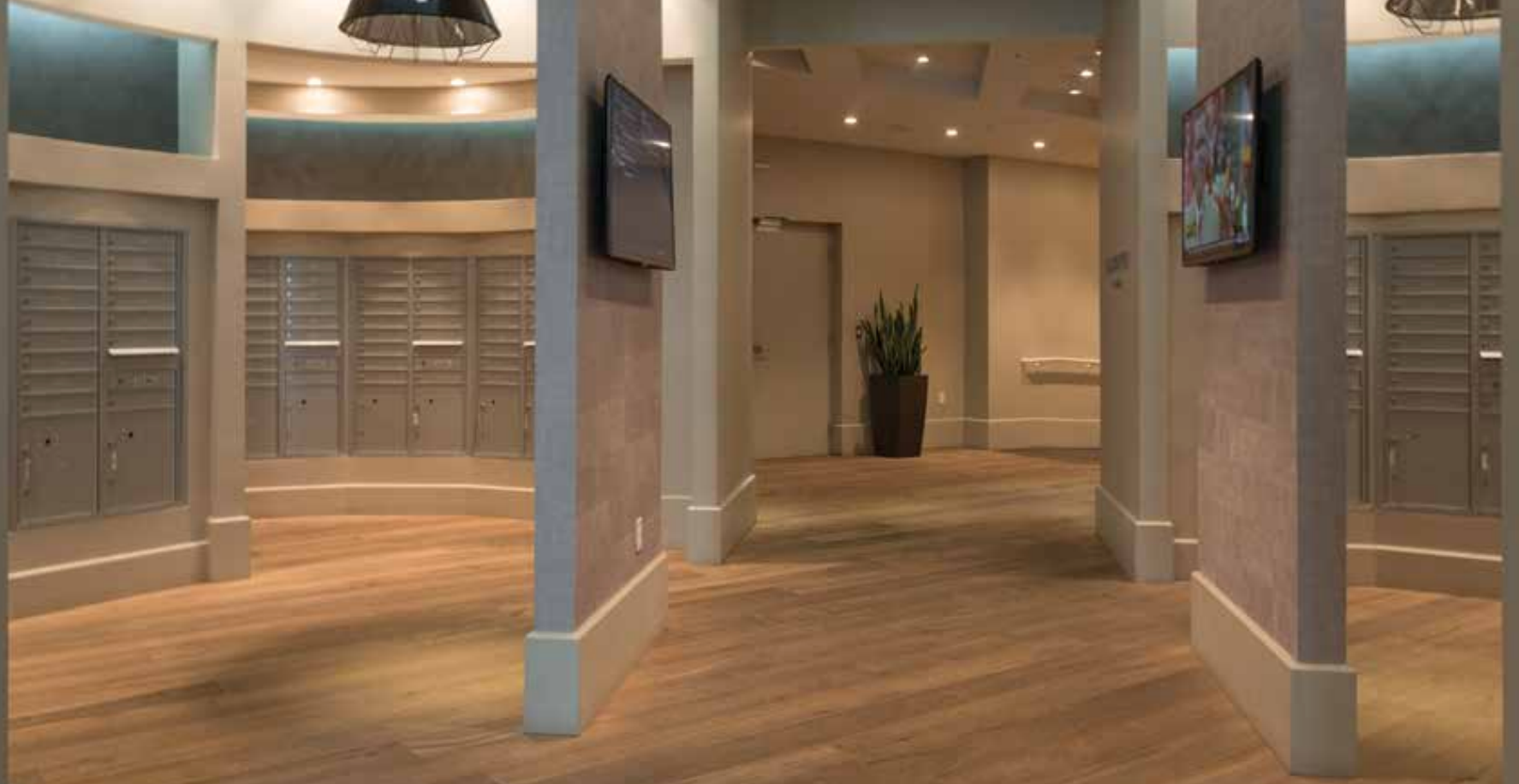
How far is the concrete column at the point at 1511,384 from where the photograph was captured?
1.94m

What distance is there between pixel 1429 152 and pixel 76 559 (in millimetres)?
6325

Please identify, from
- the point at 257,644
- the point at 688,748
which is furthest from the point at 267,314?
the point at 688,748

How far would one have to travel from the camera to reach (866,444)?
12.2 meters

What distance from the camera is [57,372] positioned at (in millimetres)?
5363

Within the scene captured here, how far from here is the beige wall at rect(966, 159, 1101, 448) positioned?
12.8 metres

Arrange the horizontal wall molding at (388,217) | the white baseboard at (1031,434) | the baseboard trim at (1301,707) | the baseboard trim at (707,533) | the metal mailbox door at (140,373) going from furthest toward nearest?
the white baseboard at (1031,434) → the horizontal wall molding at (388,217) → the baseboard trim at (707,533) → the metal mailbox door at (140,373) → the baseboard trim at (1301,707)

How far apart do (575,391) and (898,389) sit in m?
8.23

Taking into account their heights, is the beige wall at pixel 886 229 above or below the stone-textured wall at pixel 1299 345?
above

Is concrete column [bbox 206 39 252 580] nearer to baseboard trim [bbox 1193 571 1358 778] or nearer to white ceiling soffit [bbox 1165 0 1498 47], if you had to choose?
white ceiling soffit [bbox 1165 0 1498 47]

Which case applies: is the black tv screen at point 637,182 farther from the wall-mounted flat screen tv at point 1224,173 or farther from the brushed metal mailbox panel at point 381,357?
the brushed metal mailbox panel at point 381,357

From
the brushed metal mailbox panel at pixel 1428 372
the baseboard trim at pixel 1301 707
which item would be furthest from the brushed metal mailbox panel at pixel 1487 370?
the baseboard trim at pixel 1301 707

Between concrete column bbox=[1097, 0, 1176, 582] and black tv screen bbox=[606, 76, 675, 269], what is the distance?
2.37m

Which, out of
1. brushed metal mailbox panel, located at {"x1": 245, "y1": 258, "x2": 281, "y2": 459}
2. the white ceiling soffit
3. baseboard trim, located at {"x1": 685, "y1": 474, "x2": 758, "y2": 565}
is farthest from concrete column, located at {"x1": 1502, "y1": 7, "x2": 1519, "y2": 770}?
brushed metal mailbox panel, located at {"x1": 245, "y1": 258, "x2": 281, "y2": 459}

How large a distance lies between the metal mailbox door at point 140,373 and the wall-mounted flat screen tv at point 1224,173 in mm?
4336
